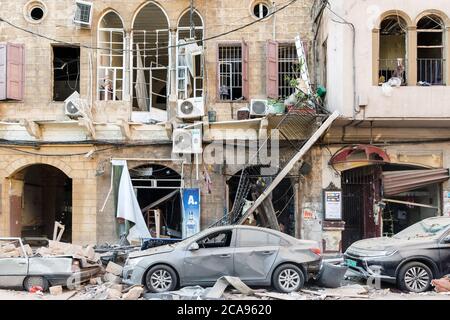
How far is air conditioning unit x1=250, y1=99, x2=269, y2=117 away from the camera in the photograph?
16156mm

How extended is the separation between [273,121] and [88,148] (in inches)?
224

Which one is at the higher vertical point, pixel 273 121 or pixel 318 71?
pixel 318 71

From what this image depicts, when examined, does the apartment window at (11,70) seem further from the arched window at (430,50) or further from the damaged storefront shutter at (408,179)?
the arched window at (430,50)

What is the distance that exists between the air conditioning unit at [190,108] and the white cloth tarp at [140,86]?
1749 millimetres

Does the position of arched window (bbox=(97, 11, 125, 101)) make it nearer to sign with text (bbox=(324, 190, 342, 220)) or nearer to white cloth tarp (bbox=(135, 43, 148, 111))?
white cloth tarp (bbox=(135, 43, 148, 111))

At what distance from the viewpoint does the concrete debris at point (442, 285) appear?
11.6 metres

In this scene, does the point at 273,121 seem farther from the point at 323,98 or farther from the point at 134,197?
the point at 134,197

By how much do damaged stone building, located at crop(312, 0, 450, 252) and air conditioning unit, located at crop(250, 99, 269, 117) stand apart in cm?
193

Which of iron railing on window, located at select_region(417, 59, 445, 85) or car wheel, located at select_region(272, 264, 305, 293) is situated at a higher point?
iron railing on window, located at select_region(417, 59, 445, 85)

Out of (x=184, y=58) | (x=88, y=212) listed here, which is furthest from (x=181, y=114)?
(x=88, y=212)

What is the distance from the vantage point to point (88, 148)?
16.8 meters

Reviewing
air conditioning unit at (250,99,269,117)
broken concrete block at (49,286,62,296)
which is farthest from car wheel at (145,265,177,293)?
air conditioning unit at (250,99,269,117)

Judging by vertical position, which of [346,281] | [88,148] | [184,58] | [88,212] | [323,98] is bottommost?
[346,281]
